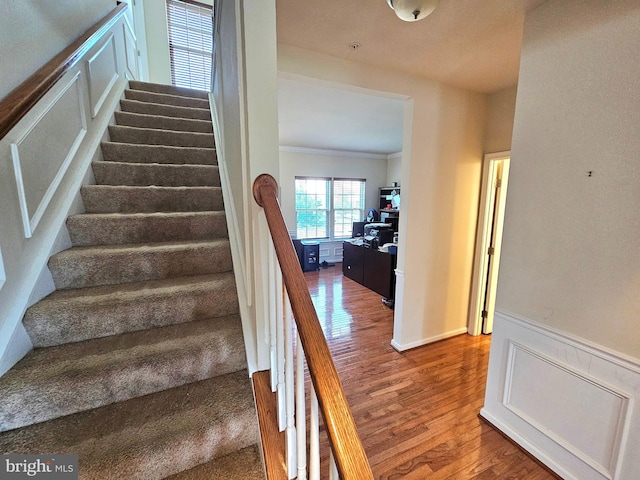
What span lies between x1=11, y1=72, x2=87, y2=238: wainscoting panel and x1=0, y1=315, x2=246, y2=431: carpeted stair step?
0.60 metres

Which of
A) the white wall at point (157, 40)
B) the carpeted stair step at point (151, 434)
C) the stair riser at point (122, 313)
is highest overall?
the white wall at point (157, 40)

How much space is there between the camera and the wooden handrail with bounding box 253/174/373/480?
483 mm

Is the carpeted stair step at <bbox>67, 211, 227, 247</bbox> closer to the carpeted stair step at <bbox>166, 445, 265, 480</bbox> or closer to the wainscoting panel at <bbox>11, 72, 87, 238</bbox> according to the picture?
the wainscoting panel at <bbox>11, 72, 87, 238</bbox>

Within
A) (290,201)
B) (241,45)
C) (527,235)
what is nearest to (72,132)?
(241,45)

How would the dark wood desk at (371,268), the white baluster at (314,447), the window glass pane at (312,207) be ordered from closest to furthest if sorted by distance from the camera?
the white baluster at (314,447)
the dark wood desk at (371,268)
the window glass pane at (312,207)

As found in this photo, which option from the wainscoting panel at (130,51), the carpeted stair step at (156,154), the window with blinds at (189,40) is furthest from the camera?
the window with blinds at (189,40)

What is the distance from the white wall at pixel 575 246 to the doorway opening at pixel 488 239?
46.7 inches

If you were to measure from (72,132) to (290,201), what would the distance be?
4.41 metres

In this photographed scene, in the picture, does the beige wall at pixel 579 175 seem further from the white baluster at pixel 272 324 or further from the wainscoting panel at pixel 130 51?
the wainscoting panel at pixel 130 51

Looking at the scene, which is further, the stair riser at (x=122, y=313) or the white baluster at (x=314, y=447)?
the stair riser at (x=122, y=313)

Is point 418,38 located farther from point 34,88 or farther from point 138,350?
point 138,350

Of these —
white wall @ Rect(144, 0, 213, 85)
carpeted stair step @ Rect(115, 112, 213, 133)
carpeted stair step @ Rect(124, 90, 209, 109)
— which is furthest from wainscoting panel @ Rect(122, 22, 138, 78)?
carpeted stair step @ Rect(115, 112, 213, 133)

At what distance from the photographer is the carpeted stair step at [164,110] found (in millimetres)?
2492

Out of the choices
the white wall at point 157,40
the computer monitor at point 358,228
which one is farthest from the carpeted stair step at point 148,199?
the computer monitor at point 358,228
